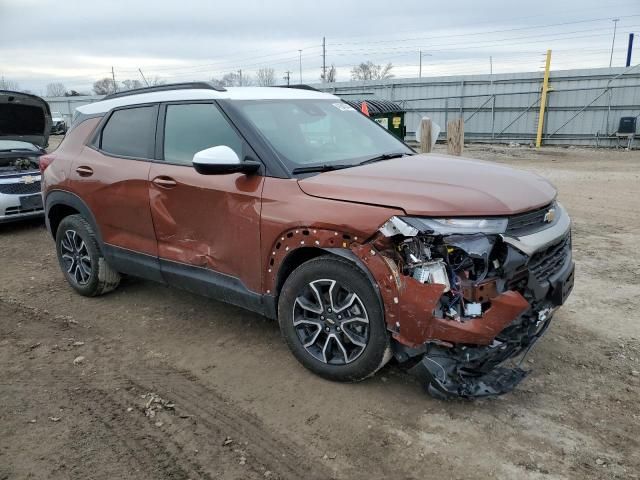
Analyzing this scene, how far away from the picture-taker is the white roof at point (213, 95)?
3.93 m

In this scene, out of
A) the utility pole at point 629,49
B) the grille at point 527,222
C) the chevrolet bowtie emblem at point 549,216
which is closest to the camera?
the grille at point 527,222

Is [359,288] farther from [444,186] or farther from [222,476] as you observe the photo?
[222,476]

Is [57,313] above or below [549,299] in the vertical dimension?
below

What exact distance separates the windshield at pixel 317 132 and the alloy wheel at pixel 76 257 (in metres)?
2.31

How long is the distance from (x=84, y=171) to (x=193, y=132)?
1.37 m

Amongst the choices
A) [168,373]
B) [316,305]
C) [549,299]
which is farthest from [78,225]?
[549,299]

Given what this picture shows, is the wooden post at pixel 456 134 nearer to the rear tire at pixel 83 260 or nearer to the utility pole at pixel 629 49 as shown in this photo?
the rear tire at pixel 83 260

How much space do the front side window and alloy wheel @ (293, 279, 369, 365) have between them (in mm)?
1094

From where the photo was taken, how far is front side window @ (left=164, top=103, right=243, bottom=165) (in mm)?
3734

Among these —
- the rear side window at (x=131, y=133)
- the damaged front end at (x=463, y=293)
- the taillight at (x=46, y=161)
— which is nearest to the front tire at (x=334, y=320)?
the damaged front end at (x=463, y=293)

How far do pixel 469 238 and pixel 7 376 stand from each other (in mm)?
3217

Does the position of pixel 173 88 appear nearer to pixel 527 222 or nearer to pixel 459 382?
pixel 527 222

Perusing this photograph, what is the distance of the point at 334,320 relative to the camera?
10.6 feet

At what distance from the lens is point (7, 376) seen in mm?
3654
